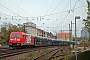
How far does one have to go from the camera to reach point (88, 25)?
778 inches

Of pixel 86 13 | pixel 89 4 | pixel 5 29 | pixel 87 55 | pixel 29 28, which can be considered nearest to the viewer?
pixel 89 4

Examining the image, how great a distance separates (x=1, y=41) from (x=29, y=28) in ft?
119

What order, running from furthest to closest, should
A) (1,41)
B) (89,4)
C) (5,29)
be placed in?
(5,29) < (1,41) < (89,4)

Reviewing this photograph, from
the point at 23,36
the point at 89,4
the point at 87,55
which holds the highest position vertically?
the point at 89,4

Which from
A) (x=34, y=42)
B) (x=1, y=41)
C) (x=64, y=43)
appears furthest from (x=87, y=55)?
(x=64, y=43)

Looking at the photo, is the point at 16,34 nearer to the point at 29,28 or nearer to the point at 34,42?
the point at 34,42

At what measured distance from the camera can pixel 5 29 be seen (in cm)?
6988

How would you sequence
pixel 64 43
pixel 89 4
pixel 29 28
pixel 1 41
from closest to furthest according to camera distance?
pixel 89 4 → pixel 1 41 → pixel 64 43 → pixel 29 28

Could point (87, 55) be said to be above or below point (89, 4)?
below

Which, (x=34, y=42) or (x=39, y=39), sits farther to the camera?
(x=39, y=39)

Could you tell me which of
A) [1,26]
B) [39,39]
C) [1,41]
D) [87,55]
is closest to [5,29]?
[1,26]

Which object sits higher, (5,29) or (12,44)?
(5,29)

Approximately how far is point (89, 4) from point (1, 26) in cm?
5788

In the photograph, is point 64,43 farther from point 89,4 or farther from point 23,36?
point 89,4
